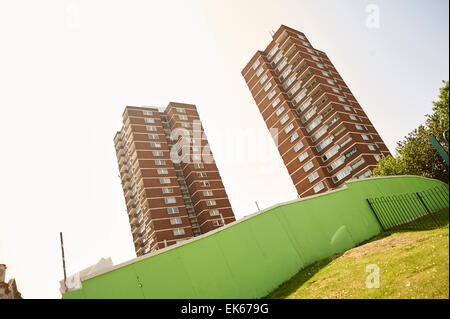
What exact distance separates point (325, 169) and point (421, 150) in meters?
17.6

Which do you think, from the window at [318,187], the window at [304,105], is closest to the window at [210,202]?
the window at [318,187]

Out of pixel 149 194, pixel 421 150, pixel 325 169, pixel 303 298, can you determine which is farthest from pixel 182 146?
pixel 303 298

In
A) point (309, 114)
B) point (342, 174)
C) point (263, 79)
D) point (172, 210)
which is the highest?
point (263, 79)

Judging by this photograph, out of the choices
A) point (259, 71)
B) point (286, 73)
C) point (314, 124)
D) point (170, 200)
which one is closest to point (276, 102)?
point (286, 73)

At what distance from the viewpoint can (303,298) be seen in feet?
29.5

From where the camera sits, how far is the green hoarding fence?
10383 millimetres

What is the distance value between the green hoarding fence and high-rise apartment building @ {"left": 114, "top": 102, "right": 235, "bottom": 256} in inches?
1628

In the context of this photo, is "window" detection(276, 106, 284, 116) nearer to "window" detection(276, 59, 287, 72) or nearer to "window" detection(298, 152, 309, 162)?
"window" detection(276, 59, 287, 72)

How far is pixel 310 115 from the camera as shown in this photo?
5397 centimetres

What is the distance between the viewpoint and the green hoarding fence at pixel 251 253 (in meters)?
10.4

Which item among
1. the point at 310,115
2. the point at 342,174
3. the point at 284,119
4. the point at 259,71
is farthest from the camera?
the point at 259,71

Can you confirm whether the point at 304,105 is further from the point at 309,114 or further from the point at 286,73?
the point at 286,73

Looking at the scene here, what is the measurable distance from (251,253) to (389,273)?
5930mm
